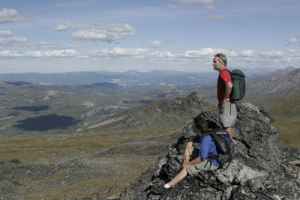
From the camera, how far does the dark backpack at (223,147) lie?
2014 cm

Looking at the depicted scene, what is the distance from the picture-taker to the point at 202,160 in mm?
20531

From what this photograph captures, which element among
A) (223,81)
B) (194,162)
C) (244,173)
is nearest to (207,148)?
(194,162)

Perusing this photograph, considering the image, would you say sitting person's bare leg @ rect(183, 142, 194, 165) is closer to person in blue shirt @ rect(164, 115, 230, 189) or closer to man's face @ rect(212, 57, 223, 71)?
person in blue shirt @ rect(164, 115, 230, 189)

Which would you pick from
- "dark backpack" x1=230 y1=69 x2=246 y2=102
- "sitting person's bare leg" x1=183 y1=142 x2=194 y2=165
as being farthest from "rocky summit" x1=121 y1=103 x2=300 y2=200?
"dark backpack" x1=230 y1=69 x2=246 y2=102

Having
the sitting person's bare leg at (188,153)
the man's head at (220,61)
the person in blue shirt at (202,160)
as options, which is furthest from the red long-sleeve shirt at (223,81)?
the sitting person's bare leg at (188,153)

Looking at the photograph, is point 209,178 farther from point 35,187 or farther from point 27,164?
point 27,164

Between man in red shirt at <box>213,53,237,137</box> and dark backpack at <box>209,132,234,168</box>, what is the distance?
42.8 inches

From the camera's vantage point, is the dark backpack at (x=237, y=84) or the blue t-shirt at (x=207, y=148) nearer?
the blue t-shirt at (x=207, y=148)

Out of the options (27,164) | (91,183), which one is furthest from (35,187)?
(27,164)

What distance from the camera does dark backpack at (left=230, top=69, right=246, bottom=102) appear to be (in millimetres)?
20578

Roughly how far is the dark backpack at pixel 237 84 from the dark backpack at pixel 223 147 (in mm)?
2132

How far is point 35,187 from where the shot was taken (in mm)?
63375

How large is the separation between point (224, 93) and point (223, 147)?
8.84 ft

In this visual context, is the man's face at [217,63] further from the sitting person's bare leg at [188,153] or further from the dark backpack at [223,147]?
the sitting person's bare leg at [188,153]
